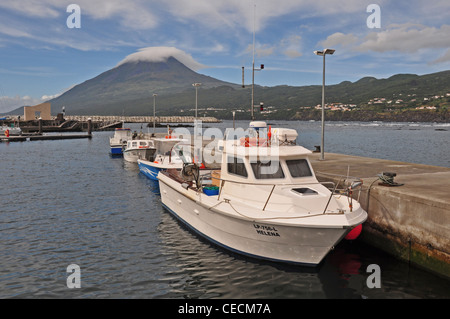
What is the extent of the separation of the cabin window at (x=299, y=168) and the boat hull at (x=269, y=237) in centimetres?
230

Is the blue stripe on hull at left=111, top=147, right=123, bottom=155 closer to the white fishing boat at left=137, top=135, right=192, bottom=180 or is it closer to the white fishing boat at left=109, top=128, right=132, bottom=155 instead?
the white fishing boat at left=109, top=128, right=132, bottom=155

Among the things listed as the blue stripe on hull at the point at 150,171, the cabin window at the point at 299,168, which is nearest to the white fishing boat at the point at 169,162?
the blue stripe on hull at the point at 150,171

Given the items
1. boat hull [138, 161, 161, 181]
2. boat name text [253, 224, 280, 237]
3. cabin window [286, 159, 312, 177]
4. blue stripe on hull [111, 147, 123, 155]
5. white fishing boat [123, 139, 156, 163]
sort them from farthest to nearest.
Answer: blue stripe on hull [111, 147, 123, 155] < white fishing boat [123, 139, 156, 163] < boat hull [138, 161, 161, 181] < cabin window [286, 159, 312, 177] < boat name text [253, 224, 280, 237]

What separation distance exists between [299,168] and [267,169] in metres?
1.14

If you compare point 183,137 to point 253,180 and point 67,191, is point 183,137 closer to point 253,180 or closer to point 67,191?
point 67,191

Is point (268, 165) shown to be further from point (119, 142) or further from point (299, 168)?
point (119, 142)

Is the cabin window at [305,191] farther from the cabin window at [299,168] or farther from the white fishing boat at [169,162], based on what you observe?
the white fishing boat at [169,162]

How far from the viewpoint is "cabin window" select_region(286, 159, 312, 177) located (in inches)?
443

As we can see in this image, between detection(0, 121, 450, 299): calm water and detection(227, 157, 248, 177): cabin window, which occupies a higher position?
detection(227, 157, 248, 177): cabin window

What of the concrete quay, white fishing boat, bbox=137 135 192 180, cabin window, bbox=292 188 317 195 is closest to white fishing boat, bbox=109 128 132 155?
white fishing boat, bbox=137 135 192 180

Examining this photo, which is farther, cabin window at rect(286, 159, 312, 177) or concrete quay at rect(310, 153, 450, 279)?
cabin window at rect(286, 159, 312, 177)

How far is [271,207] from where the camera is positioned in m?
10.3

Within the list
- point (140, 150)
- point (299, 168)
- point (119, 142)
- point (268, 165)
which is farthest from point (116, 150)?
point (299, 168)
